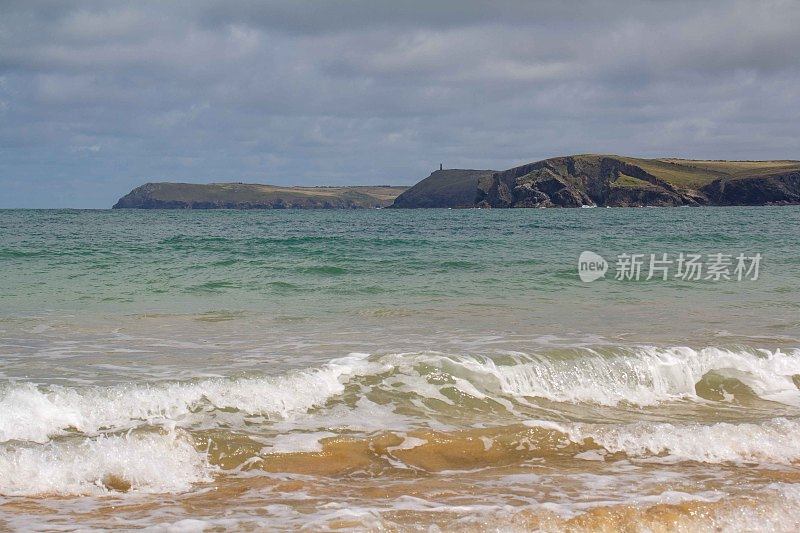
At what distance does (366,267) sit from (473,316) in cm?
1033

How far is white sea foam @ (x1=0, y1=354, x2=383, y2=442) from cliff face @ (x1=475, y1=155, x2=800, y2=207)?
174 meters

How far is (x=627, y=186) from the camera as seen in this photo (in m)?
180

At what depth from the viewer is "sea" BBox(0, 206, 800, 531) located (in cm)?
568

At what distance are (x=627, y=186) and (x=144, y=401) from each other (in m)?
183

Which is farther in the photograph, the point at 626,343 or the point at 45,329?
the point at 45,329

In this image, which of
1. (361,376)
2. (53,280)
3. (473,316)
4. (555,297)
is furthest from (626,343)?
(53,280)

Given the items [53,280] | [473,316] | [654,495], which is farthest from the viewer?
[53,280]

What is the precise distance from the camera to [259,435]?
7477 mm

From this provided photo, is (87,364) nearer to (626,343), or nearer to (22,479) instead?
(22,479)
